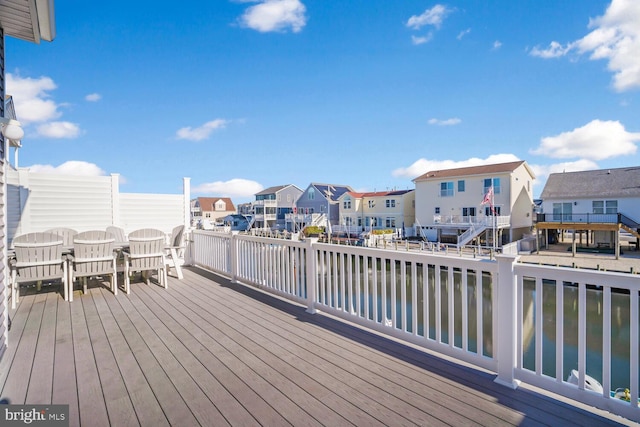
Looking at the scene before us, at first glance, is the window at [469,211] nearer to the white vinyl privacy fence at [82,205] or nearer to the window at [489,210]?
the window at [489,210]

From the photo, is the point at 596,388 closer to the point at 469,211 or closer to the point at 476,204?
the point at 476,204

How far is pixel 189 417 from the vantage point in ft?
5.58

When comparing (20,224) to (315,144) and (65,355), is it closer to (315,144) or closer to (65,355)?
(65,355)

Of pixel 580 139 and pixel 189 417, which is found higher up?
pixel 580 139

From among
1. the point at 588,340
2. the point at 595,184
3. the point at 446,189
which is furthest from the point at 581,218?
the point at 588,340

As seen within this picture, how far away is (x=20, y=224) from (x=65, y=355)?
433 centimetres

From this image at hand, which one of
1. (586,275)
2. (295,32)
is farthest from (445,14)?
(586,275)

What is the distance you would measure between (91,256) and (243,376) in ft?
11.3

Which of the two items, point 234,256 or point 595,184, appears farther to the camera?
point 595,184

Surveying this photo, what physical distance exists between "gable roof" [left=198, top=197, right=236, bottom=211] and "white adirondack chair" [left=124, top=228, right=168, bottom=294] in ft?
153

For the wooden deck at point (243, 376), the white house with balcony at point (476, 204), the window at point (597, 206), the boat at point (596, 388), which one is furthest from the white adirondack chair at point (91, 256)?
the window at point (597, 206)

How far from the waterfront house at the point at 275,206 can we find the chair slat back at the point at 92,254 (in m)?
32.4

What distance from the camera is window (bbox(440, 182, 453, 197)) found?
22.4m

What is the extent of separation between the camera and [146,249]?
4625mm
